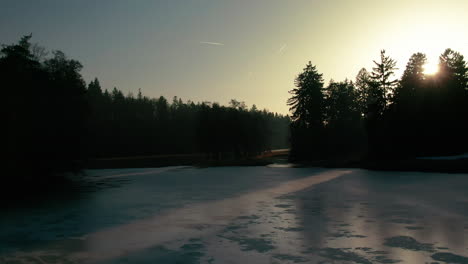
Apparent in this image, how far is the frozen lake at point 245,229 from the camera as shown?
10125 millimetres

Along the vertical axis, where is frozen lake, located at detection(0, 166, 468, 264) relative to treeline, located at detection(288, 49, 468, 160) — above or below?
below

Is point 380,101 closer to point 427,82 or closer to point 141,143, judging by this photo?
point 427,82

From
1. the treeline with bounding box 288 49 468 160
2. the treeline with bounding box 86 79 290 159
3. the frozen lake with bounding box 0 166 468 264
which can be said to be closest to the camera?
the frozen lake with bounding box 0 166 468 264

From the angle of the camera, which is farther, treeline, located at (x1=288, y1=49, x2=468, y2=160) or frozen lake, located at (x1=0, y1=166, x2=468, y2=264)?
treeline, located at (x1=288, y1=49, x2=468, y2=160)

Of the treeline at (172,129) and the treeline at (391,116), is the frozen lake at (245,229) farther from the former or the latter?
the treeline at (172,129)

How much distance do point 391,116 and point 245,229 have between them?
47.3 m

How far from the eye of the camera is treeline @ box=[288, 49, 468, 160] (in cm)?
5056

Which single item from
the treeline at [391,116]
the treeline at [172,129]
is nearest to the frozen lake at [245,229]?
the treeline at [391,116]

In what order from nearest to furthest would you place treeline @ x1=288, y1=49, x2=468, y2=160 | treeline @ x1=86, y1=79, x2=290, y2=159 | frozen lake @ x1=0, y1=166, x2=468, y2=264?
1. frozen lake @ x1=0, y1=166, x2=468, y2=264
2. treeline @ x1=288, y1=49, x2=468, y2=160
3. treeline @ x1=86, y1=79, x2=290, y2=159

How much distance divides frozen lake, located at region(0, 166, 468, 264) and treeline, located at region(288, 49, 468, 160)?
30864 millimetres

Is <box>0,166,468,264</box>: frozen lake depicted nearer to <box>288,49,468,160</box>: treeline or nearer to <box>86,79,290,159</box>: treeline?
<box>288,49,468,160</box>: treeline

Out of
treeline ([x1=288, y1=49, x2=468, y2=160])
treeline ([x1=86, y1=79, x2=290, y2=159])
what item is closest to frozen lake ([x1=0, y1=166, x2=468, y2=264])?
treeline ([x1=288, y1=49, x2=468, y2=160])

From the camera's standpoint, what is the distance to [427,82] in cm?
5519

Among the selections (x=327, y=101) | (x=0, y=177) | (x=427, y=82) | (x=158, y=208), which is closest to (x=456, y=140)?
(x=427, y=82)
